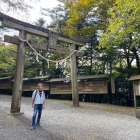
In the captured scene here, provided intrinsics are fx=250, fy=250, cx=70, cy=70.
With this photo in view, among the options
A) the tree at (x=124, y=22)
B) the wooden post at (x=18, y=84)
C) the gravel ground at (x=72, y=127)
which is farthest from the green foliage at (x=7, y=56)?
the gravel ground at (x=72, y=127)

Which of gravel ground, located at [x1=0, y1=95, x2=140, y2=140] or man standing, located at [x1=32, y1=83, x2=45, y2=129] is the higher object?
man standing, located at [x1=32, y1=83, x2=45, y2=129]

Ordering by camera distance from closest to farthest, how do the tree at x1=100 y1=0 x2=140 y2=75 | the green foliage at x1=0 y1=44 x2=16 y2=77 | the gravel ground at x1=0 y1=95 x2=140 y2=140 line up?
the gravel ground at x1=0 y1=95 x2=140 y2=140 < the tree at x1=100 y1=0 x2=140 y2=75 < the green foliage at x1=0 y1=44 x2=16 y2=77

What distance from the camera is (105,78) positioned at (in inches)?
625

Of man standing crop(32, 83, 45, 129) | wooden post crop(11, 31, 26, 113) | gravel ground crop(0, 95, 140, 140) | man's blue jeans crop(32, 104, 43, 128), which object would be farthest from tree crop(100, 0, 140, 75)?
man's blue jeans crop(32, 104, 43, 128)

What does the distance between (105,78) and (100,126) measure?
7416mm

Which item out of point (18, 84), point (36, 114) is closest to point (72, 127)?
point (36, 114)

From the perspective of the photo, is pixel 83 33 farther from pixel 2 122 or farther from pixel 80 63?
pixel 2 122

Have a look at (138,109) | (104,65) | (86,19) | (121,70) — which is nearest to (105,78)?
(121,70)

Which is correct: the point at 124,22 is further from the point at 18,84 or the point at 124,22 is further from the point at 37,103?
the point at 18,84

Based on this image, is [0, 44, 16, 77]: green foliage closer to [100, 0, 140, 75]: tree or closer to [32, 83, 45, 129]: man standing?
[100, 0, 140, 75]: tree

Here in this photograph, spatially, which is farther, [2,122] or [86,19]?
[86,19]

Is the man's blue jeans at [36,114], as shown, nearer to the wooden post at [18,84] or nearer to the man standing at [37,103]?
the man standing at [37,103]

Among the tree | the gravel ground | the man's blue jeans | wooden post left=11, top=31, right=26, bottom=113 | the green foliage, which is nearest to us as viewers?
the gravel ground

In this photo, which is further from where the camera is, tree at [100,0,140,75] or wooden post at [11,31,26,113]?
wooden post at [11,31,26,113]
